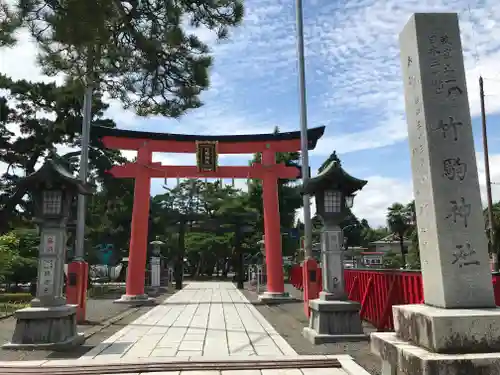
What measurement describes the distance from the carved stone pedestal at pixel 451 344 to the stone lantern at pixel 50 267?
5.75 meters

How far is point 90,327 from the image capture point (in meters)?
9.95

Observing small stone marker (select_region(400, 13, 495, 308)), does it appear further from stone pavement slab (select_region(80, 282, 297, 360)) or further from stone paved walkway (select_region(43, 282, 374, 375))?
stone pavement slab (select_region(80, 282, 297, 360))

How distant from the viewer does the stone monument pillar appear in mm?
3250

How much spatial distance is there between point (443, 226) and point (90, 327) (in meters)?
8.54

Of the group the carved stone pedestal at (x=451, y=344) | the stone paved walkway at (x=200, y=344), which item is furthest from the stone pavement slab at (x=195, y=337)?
the carved stone pedestal at (x=451, y=344)

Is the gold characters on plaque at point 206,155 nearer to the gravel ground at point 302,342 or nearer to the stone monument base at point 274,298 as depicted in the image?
the stone monument base at point 274,298

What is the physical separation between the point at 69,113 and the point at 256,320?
14173mm

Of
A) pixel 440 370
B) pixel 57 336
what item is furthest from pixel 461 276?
pixel 57 336

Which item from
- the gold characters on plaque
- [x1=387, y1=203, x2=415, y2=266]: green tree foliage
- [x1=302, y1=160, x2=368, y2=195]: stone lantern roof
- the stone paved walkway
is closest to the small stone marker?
the stone paved walkway

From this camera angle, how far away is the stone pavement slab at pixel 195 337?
7.01 metres

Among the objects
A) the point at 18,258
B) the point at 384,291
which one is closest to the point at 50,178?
the point at 384,291

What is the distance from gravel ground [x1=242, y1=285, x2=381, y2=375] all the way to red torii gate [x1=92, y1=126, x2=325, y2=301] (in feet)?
9.97

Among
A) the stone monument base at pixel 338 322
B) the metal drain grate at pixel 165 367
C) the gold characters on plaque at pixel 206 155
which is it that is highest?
the gold characters on plaque at pixel 206 155

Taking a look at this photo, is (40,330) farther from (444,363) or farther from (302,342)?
(444,363)
